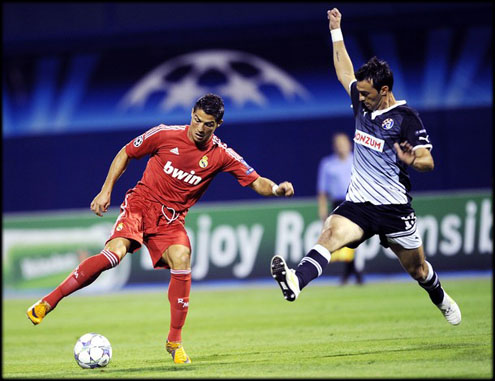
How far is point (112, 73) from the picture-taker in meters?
22.2

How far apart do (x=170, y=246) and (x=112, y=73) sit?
50.1 feet

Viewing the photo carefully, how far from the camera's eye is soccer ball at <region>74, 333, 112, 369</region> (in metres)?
7.05

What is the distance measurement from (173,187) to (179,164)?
0.24m

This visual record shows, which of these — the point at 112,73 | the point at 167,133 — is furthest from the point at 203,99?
the point at 112,73

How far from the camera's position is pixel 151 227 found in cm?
768

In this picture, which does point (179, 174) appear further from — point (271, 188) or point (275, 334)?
point (275, 334)

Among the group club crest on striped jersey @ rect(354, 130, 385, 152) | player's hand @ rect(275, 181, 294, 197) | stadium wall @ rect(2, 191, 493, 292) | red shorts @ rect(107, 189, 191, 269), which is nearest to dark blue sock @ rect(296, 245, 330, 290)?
player's hand @ rect(275, 181, 294, 197)

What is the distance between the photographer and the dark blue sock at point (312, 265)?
6809mm

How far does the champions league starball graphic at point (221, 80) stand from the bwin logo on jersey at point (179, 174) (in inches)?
533

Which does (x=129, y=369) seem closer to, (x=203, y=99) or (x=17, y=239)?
(x=203, y=99)

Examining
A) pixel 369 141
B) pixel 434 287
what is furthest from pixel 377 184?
pixel 434 287

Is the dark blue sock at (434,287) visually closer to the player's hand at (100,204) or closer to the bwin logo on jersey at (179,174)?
the bwin logo on jersey at (179,174)

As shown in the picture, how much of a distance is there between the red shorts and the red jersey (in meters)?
0.10

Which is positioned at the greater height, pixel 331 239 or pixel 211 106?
pixel 211 106
